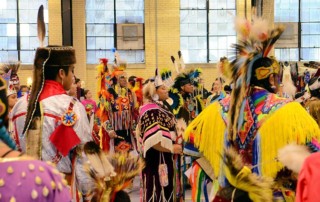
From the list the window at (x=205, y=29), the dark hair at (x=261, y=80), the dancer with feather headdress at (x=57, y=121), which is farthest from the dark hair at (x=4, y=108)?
the window at (x=205, y=29)

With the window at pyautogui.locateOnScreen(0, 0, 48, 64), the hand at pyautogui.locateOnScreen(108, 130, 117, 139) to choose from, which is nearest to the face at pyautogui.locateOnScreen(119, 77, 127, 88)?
the hand at pyautogui.locateOnScreen(108, 130, 117, 139)

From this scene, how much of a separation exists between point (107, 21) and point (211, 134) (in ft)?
39.8

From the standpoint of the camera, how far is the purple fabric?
1928 millimetres

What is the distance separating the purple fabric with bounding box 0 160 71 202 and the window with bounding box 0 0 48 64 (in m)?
13.6

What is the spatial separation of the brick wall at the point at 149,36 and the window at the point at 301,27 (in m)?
0.65

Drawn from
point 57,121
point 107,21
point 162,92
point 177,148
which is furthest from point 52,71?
point 107,21

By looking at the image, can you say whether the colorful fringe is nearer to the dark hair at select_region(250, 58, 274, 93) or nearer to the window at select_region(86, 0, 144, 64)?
the dark hair at select_region(250, 58, 274, 93)

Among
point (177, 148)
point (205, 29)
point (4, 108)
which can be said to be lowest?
point (177, 148)

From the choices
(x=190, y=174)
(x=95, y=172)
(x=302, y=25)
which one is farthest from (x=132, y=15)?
(x=95, y=172)

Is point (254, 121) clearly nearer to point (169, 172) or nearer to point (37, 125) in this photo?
point (37, 125)

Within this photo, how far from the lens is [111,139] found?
8.77 meters

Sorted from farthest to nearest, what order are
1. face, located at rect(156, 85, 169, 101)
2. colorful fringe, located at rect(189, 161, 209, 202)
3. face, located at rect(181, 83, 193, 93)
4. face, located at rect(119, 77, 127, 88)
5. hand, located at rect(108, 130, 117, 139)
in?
face, located at rect(119, 77, 127, 88) → hand, located at rect(108, 130, 117, 139) → face, located at rect(181, 83, 193, 93) → face, located at rect(156, 85, 169, 101) → colorful fringe, located at rect(189, 161, 209, 202)

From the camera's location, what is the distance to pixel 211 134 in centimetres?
380

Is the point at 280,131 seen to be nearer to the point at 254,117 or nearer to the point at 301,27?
the point at 254,117
